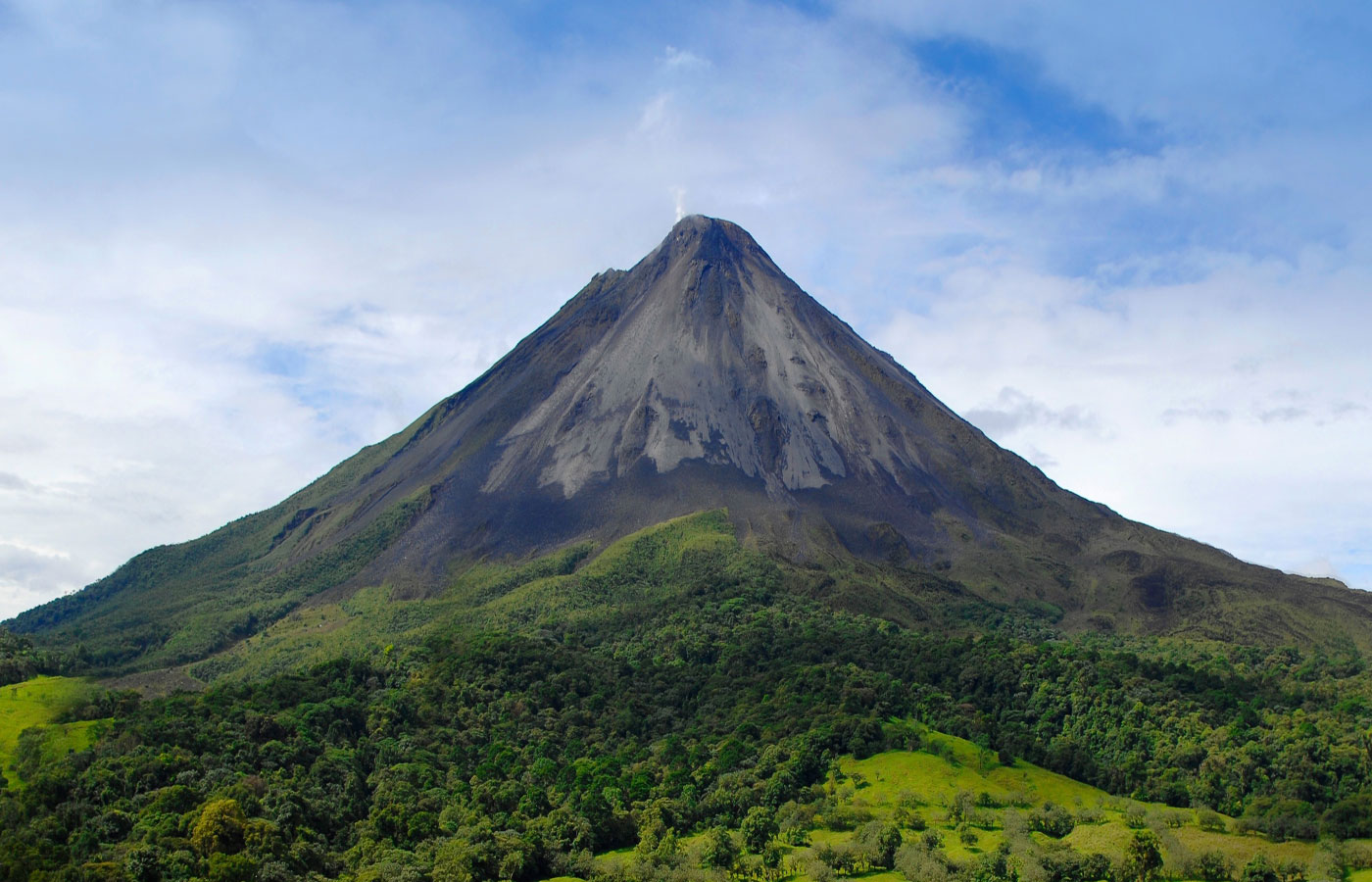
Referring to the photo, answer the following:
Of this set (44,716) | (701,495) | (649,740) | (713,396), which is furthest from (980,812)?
Answer: (713,396)

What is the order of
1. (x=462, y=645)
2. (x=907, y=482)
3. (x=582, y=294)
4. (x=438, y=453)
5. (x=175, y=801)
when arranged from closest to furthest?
(x=175, y=801), (x=462, y=645), (x=907, y=482), (x=438, y=453), (x=582, y=294)

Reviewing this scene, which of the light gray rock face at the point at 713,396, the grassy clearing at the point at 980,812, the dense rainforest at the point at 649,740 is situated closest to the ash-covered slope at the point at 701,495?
the light gray rock face at the point at 713,396

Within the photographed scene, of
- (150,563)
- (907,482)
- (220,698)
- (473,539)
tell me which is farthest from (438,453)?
(220,698)

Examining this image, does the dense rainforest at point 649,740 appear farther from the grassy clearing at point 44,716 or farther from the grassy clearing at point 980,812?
the grassy clearing at point 980,812

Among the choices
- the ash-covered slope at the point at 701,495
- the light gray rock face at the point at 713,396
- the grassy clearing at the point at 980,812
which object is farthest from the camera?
the light gray rock face at the point at 713,396

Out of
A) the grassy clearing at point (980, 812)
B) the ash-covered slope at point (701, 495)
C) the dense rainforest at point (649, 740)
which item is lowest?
the grassy clearing at point (980, 812)

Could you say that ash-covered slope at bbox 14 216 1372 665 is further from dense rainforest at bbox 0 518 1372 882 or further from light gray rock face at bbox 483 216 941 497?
dense rainforest at bbox 0 518 1372 882

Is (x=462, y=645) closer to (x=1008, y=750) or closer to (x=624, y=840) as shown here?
(x=624, y=840)

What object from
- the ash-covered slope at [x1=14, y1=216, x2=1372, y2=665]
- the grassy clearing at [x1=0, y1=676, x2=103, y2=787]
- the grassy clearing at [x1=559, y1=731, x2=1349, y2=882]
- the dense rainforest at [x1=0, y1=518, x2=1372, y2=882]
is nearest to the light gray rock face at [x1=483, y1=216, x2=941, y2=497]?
the ash-covered slope at [x1=14, y1=216, x2=1372, y2=665]
